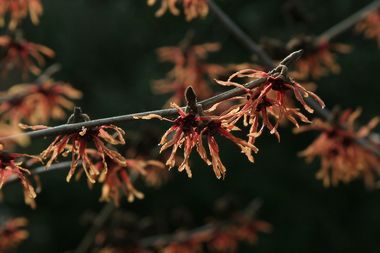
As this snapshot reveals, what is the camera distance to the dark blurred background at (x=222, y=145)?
276 inches

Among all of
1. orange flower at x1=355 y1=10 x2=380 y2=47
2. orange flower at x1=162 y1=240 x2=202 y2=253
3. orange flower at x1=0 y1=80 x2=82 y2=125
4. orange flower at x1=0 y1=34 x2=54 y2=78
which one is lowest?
orange flower at x1=162 y1=240 x2=202 y2=253

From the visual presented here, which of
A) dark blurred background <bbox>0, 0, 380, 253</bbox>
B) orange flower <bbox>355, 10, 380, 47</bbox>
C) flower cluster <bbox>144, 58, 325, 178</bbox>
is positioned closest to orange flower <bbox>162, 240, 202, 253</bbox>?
orange flower <bbox>355, 10, 380, 47</bbox>

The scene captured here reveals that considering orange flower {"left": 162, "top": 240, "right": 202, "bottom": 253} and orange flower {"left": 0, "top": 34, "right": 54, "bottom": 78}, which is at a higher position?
orange flower {"left": 0, "top": 34, "right": 54, "bottom": 78}

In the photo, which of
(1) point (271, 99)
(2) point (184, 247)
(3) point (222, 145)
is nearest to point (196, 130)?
(1) point (271, 99)

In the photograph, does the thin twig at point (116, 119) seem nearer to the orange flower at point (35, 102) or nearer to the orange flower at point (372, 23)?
the orange flower at point (35, 102)

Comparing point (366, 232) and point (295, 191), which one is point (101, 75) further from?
point (366, 232)

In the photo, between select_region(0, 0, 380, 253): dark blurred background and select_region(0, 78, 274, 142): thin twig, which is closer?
select_region(0, 78, 274, 142): thin twig

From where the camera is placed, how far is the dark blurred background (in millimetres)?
7012

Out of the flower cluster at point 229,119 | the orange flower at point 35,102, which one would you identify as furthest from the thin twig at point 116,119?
the orange flower at point 35,102

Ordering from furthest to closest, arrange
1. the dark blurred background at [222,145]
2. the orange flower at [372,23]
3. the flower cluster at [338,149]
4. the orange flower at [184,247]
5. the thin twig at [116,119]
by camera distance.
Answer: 1. the dark blurred background at [222,145]
2. the orange flower at [184,247]
3. the orange flower at [372,23]
4. the flower cluster at [338,149]
5. the thin twig at [116,119]

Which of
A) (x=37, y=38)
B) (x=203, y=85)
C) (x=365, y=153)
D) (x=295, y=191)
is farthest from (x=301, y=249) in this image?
(x=365, y=153)

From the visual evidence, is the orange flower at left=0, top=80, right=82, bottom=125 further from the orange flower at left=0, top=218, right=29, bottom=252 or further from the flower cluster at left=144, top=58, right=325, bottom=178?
the flower cluster at left=144, top=58, right=325, bottom=178

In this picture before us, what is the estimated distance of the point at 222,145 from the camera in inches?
277

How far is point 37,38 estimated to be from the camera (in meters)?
7.36
